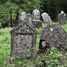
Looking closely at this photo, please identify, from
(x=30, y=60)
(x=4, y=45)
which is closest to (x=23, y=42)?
(x=30, y=60)

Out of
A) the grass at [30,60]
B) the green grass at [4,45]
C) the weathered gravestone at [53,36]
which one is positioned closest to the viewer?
the grass at [30,60]

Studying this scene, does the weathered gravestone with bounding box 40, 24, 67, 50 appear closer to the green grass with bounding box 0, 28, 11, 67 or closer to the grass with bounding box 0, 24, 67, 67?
the grass with bounding box 0, 24, 67, 67

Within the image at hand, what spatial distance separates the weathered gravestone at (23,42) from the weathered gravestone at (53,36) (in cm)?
92

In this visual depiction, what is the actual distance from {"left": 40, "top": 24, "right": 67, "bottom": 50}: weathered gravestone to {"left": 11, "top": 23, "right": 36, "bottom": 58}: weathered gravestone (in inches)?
36.1

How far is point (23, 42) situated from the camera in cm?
1346

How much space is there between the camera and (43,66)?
29.6 feet

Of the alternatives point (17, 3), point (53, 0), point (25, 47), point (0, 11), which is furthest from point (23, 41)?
point (53, 0)

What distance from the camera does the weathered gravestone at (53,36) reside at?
46.8 ft

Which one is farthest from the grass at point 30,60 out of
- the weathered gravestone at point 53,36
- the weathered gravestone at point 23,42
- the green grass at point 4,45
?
the weathered gravestone at point 53,36

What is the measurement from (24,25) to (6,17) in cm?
1271

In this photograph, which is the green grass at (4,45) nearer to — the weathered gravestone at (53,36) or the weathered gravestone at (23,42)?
the weathered gravestone at (23,42)

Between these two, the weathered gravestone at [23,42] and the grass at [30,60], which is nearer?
the grass at [30,60]

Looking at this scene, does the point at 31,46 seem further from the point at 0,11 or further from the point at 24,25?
the point at 0,11

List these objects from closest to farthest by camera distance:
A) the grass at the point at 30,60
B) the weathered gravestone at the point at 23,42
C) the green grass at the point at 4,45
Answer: the grass at the point at 30,60 → the weathered gravestone at the point at 23,42 → the green grass at the point at 4,45
